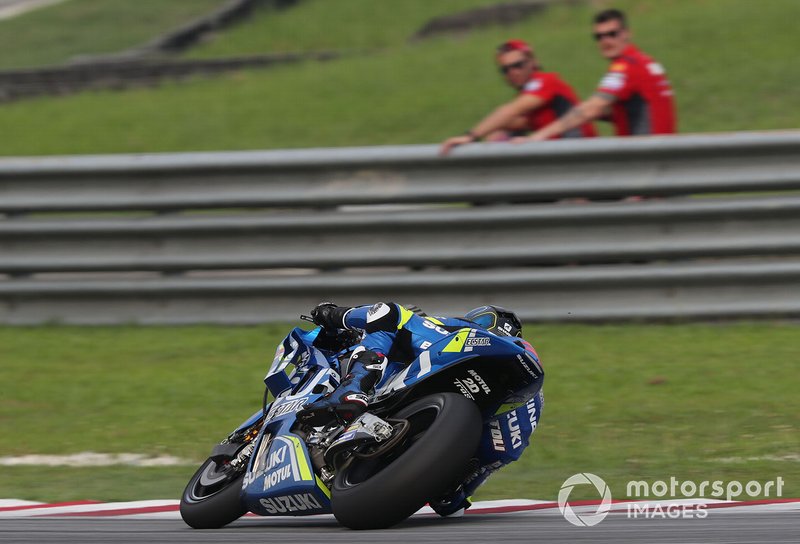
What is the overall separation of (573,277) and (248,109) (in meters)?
6.89

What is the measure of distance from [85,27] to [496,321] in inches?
825

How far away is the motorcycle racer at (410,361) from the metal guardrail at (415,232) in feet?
10.7

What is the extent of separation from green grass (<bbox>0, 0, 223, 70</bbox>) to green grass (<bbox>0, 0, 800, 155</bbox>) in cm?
591

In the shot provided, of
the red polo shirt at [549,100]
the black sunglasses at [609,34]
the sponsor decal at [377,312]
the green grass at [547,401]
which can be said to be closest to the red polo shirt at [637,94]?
the black sunglasses at [609,34]

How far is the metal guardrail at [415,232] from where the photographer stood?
26.2 ft

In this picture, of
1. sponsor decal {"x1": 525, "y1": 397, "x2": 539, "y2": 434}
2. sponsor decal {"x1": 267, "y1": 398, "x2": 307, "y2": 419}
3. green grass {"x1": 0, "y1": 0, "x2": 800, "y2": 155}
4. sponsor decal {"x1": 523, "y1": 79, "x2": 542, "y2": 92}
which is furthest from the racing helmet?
green grass {"x1": 0, "y1": 0, "x2": 800, "y2": 155}

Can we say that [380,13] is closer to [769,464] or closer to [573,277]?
[573,277]

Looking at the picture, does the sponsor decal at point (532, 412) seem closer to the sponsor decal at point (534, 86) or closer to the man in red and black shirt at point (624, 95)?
the man in red and black shirt at point (624, 95)

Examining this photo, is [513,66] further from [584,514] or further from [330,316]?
[584,514]

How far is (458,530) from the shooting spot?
4.45 m

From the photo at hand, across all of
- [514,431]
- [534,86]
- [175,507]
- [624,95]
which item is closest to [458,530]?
[514,431]

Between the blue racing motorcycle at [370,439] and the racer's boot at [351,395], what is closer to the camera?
the blue racing motorcycle at [370,439]

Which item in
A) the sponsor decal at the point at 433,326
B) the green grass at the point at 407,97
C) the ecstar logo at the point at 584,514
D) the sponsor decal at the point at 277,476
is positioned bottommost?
the green grass at the point at 407,97

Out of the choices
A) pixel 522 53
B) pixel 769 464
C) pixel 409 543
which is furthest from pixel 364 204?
pixel 409 543
